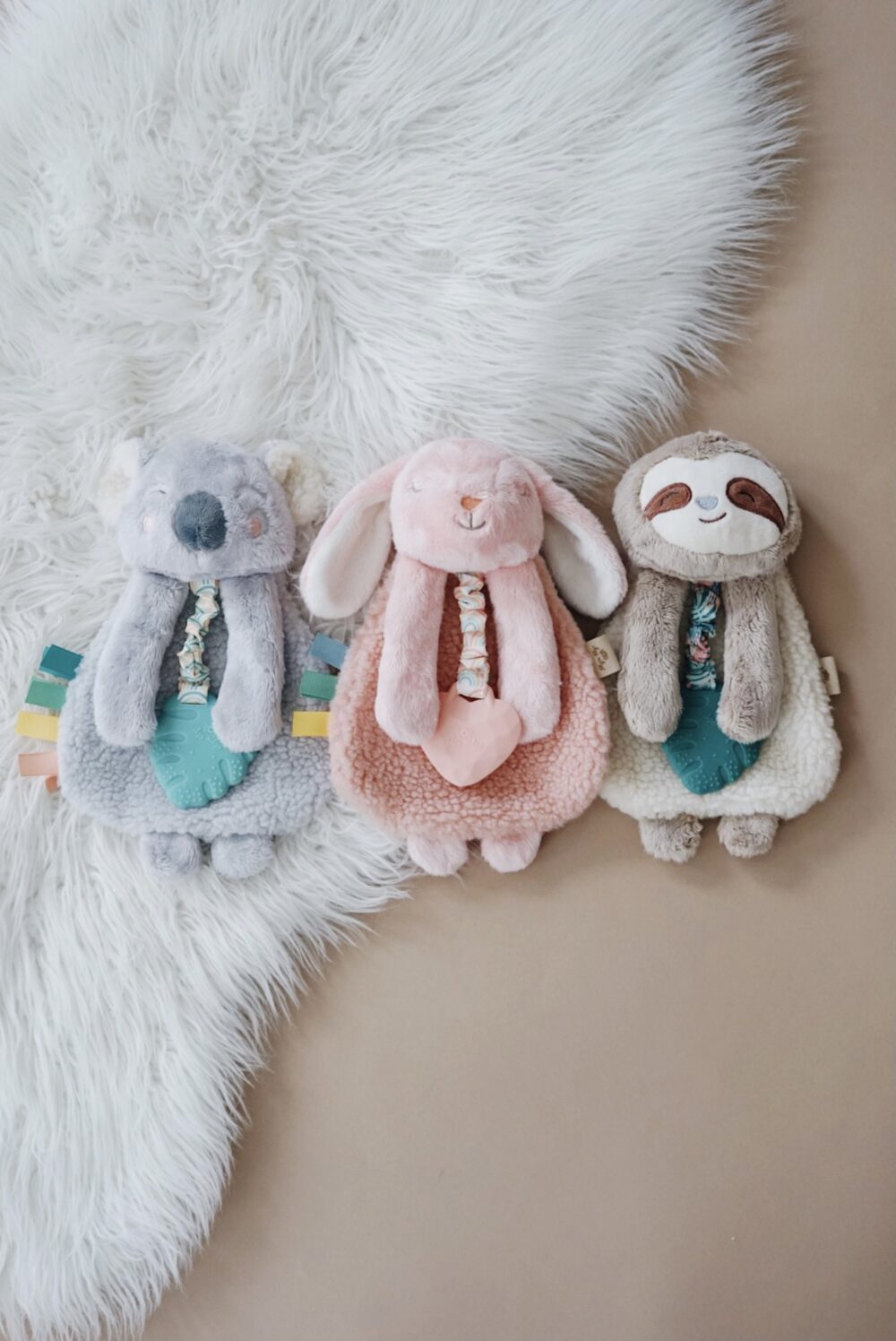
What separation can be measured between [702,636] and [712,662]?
31 millimetres

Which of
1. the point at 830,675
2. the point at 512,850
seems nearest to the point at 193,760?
the point at 512,850

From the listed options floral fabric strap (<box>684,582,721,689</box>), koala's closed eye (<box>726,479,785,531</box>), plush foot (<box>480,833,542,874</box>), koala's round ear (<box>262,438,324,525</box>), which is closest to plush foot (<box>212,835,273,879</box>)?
plush foot (<box>480,833,542,874</box>)

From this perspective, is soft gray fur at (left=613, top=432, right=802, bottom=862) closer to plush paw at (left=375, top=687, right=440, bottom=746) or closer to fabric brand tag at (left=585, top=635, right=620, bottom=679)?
fabric brand tag at (left=585, top=635, right=620, bottom=679)

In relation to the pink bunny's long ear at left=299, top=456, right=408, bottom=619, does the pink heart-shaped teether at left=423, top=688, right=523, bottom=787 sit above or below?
below

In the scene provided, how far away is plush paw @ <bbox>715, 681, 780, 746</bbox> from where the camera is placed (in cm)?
83

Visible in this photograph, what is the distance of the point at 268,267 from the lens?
2.88 feet

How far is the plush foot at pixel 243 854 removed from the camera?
0.88 m

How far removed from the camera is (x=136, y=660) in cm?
85

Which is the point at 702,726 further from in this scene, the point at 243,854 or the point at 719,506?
the point at 243,854

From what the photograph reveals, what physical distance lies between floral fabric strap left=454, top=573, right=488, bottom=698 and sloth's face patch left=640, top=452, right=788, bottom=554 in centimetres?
18

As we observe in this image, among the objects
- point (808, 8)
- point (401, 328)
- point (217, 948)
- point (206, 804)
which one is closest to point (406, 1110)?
point (217, 948)

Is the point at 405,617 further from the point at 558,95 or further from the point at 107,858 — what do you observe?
the point at 558,95

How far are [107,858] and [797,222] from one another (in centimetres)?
97

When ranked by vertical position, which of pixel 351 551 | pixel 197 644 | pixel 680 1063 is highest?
pixel 351 551
